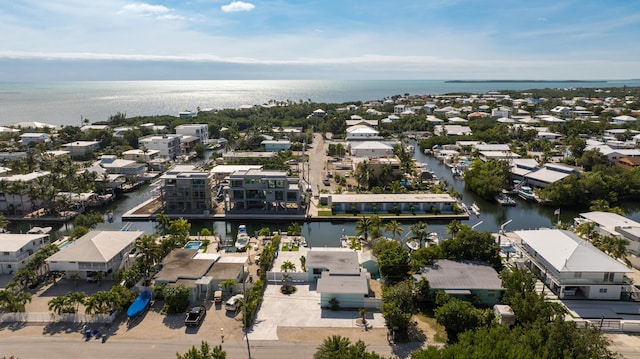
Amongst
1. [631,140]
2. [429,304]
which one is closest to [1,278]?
[429,304]

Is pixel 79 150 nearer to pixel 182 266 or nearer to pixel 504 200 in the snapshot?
pixel 182 266

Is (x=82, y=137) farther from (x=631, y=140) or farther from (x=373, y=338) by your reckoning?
(x=631, y=140)

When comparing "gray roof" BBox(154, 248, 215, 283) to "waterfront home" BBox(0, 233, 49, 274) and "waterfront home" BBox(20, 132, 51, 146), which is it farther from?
"waterfront home" BBox(20, 132, 51, 146)

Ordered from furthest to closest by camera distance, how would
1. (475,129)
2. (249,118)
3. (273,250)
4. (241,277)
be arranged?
(249,118), (475,129), (273,250), (241,277)

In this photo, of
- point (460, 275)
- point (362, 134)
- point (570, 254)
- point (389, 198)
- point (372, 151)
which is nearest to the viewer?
point (460, 275)

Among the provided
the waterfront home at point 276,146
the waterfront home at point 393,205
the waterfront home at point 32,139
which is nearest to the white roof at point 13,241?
the waterfront home at point 393,205

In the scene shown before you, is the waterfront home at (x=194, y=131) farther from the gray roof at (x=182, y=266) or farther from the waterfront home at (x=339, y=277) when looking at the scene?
the waterfront home at (x=339, y=277)

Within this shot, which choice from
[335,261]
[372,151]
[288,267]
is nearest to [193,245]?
[288,267]
